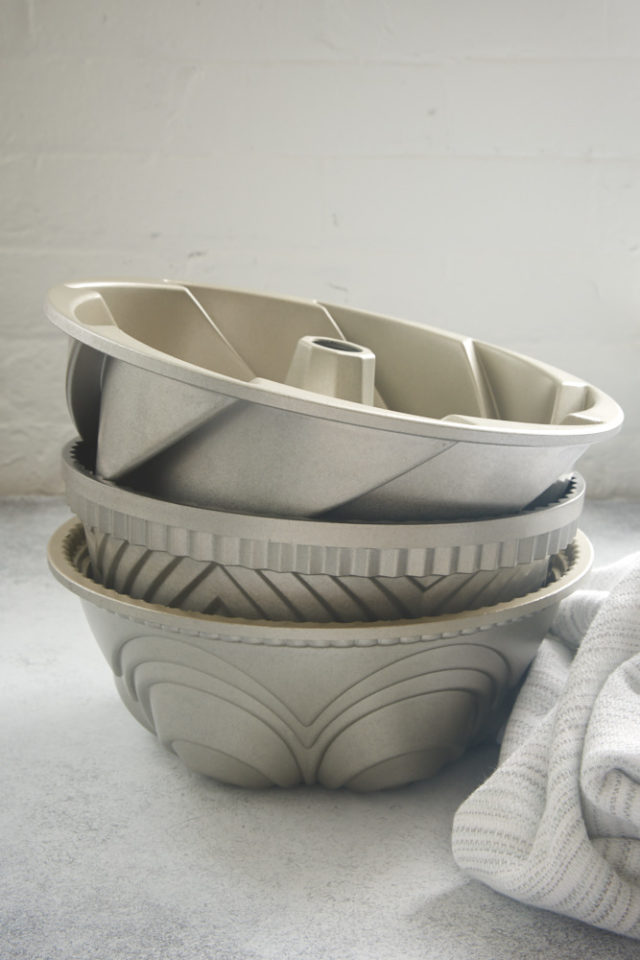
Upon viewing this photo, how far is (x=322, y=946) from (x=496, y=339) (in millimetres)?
1075

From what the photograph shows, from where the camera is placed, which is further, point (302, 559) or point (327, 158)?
point (327, 158)

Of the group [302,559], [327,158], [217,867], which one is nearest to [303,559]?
[302,559]

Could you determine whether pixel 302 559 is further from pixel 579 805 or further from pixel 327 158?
pixel 327 158

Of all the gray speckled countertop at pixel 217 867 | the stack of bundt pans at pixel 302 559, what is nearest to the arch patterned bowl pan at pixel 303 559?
the stack of bundt pans at pixel 302 559

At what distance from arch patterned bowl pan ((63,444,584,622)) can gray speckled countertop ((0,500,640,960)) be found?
0.14 m

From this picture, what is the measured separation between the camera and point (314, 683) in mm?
624

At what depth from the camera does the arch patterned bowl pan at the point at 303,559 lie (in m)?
0.59

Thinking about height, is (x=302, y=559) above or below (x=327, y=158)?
below

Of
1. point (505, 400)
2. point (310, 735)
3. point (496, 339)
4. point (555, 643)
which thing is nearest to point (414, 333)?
point (505, 400)

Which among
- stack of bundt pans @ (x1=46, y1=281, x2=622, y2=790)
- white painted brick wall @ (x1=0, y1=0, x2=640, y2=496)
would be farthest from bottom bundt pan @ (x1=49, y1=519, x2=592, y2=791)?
white painted brick wall @ (x1=0, y1=0, x2=640, y2=496)

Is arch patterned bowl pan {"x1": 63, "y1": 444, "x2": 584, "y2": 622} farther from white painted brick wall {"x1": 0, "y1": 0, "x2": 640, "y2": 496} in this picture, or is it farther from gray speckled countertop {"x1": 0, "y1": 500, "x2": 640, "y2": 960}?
white painted brick wall {"x1": 0, "y1": 0, "x2": 640, "y2": 496}

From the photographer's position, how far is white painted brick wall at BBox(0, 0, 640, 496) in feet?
4.48

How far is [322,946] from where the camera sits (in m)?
0.54

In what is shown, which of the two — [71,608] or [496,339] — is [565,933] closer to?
[71,608]
